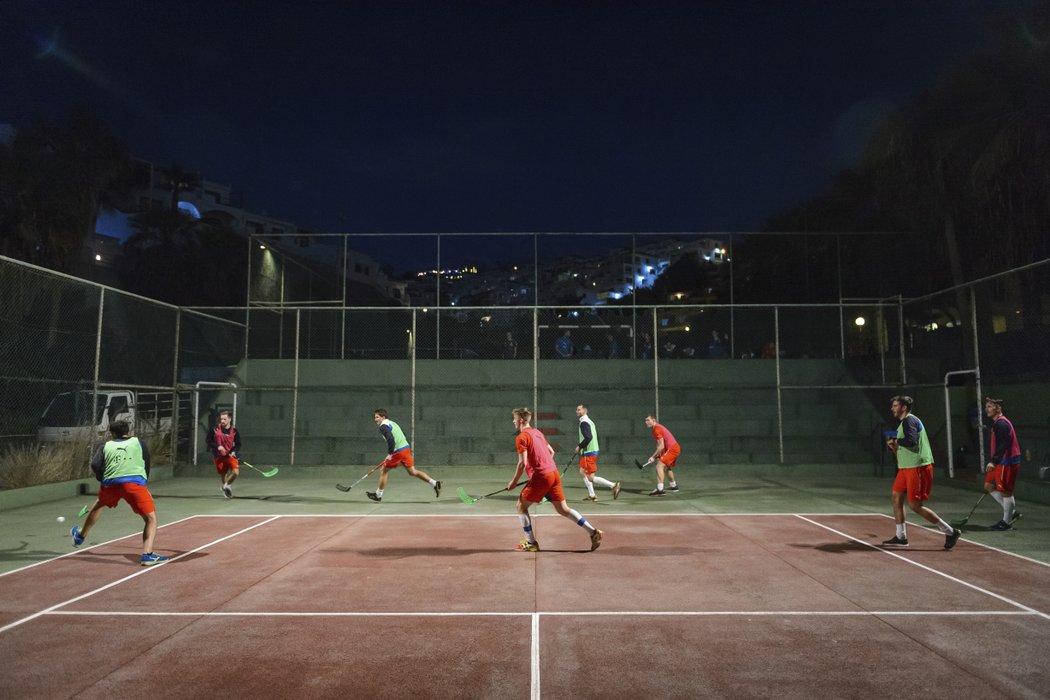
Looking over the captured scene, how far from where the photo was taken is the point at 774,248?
2209 cm

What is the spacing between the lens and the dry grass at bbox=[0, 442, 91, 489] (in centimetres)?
1266

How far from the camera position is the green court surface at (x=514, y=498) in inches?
377

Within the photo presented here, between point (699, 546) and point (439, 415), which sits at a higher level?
point (439, 415)

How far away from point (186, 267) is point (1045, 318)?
37407 mm

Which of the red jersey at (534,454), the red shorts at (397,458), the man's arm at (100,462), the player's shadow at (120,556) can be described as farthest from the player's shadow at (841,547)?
the man's arm at (100,462)

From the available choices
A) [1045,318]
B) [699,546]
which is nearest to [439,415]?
[699,546]

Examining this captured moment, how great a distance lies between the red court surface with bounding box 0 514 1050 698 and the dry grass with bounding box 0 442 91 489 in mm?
5401

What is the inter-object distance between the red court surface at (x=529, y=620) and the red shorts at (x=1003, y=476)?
1.71 m

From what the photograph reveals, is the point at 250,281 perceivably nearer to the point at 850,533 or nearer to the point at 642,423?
the point at 642,423

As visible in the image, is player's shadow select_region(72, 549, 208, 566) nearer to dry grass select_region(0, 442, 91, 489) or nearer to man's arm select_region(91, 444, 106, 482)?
man's arm select_region(91, 444, 106, 482)

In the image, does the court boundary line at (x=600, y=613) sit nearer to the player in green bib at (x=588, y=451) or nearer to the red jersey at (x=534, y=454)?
the red jersey at (x=534, y=454)

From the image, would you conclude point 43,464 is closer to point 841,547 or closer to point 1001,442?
point 841,547

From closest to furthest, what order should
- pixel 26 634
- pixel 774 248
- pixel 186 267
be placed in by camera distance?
pixel 26 634 < pixel 774 248 < pixel 186 267

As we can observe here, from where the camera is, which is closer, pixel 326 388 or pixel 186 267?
pixel 326 388
